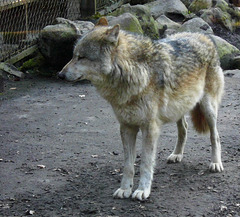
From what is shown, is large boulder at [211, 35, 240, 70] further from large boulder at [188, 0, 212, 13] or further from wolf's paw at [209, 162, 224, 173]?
wolf's paw at [209, 162, 224, 173]

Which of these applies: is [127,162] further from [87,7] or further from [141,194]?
[87,7]

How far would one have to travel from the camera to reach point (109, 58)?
4.41m

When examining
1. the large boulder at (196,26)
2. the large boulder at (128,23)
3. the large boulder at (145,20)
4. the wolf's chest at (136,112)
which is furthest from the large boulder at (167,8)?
the wolf's chest at (136,112)

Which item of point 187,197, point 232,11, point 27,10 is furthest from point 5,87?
point 232,11

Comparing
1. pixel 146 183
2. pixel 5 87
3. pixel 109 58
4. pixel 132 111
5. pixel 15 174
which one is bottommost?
pixel 5 87

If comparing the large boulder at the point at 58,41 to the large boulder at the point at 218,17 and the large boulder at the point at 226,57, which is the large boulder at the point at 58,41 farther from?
the large boulder at the point at 218,17

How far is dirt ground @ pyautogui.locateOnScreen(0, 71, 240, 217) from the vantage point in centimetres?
451

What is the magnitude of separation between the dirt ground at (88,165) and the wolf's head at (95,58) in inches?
47.0

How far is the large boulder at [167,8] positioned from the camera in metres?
13.8

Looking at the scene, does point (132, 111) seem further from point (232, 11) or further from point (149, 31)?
point (232, 11)

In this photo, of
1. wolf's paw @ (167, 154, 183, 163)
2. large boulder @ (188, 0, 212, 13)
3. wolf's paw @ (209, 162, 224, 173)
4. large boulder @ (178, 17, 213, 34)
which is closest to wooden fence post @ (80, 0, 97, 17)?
large boulder @ (178, 17, 213, 34)

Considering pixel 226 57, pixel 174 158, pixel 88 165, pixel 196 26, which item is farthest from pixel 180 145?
pixel 196 26

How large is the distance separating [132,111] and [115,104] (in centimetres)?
18

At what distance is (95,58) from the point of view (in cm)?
441
